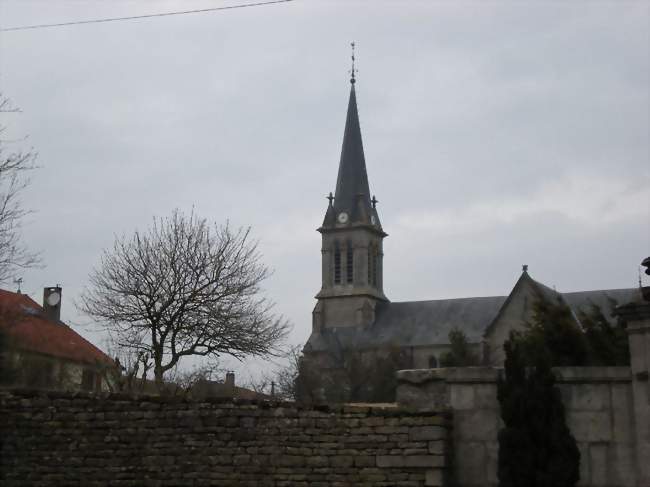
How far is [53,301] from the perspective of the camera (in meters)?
47.2

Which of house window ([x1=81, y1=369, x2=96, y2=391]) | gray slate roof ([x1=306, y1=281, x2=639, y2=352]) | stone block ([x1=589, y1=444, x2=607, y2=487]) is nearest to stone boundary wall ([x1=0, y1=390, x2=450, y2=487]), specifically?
stone block ([x1=589, y1=444, x2=607, y2=487])

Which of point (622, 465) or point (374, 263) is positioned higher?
point (374, 263)

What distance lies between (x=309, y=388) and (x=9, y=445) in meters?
33.3

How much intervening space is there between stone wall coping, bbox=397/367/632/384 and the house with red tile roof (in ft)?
28.9

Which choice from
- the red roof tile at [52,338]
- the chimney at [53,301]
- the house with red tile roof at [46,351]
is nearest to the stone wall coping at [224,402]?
the house with red tile roof at [46,351]

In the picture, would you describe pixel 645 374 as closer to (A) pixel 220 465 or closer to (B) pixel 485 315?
(A) pixel 220 465

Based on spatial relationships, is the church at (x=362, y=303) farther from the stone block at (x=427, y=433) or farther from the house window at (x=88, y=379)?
the stone block at (x=427, y=433)

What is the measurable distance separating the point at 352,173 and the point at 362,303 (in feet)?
37.0

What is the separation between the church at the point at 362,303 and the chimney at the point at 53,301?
20.7m

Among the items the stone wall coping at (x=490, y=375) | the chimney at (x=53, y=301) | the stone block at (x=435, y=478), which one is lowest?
the stone block at (x=435, y=478)

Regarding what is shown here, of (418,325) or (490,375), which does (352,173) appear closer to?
(418,325)

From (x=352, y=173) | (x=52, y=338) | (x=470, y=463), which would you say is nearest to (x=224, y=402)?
(x=470, y=463)

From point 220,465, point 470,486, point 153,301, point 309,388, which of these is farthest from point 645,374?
point 309,388

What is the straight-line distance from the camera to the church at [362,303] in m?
65.9
